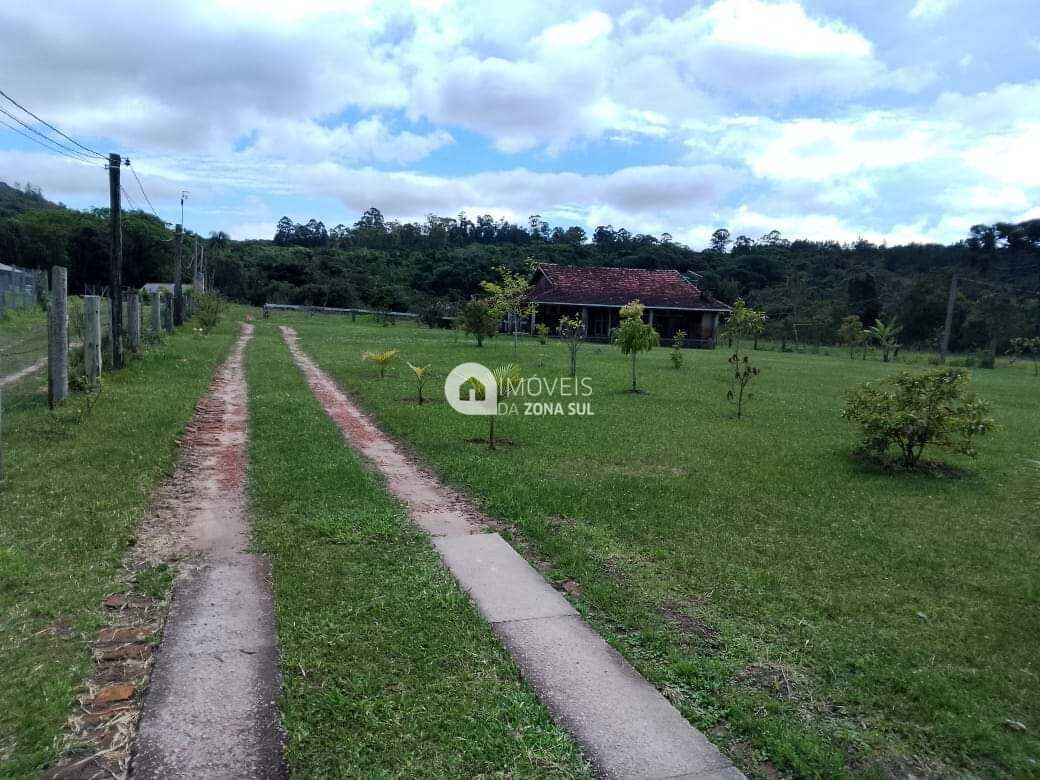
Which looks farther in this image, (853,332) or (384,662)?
(853,332)

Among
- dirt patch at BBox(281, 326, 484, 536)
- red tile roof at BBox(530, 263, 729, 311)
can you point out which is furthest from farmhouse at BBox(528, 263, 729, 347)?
dirt patch at BBox(281, 326, 484, 536)

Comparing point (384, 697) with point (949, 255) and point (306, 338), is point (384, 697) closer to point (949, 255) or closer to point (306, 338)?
point (306, 338)

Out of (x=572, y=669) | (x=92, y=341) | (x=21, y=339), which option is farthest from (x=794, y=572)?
(x=21, y=339)

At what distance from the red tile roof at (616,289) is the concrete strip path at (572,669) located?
3100cm

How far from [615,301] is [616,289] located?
2.14m

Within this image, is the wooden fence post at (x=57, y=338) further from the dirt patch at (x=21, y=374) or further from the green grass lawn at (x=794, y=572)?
the green grass lawn at (x=794, y=572)

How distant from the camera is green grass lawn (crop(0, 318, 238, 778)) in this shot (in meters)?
2.96

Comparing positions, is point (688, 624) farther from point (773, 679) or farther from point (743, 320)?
point (743, 320)

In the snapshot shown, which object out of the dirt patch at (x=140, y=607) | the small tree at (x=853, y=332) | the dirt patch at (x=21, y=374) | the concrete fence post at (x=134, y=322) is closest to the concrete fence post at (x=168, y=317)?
the concrete fence post at (x=134, y=322)

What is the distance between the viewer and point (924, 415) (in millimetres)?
8227

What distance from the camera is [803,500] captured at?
6.79 m

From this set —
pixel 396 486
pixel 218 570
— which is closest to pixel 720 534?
pixel 396 486

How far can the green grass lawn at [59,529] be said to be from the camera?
2.96m

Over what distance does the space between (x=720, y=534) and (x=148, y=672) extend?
14.2 ft
